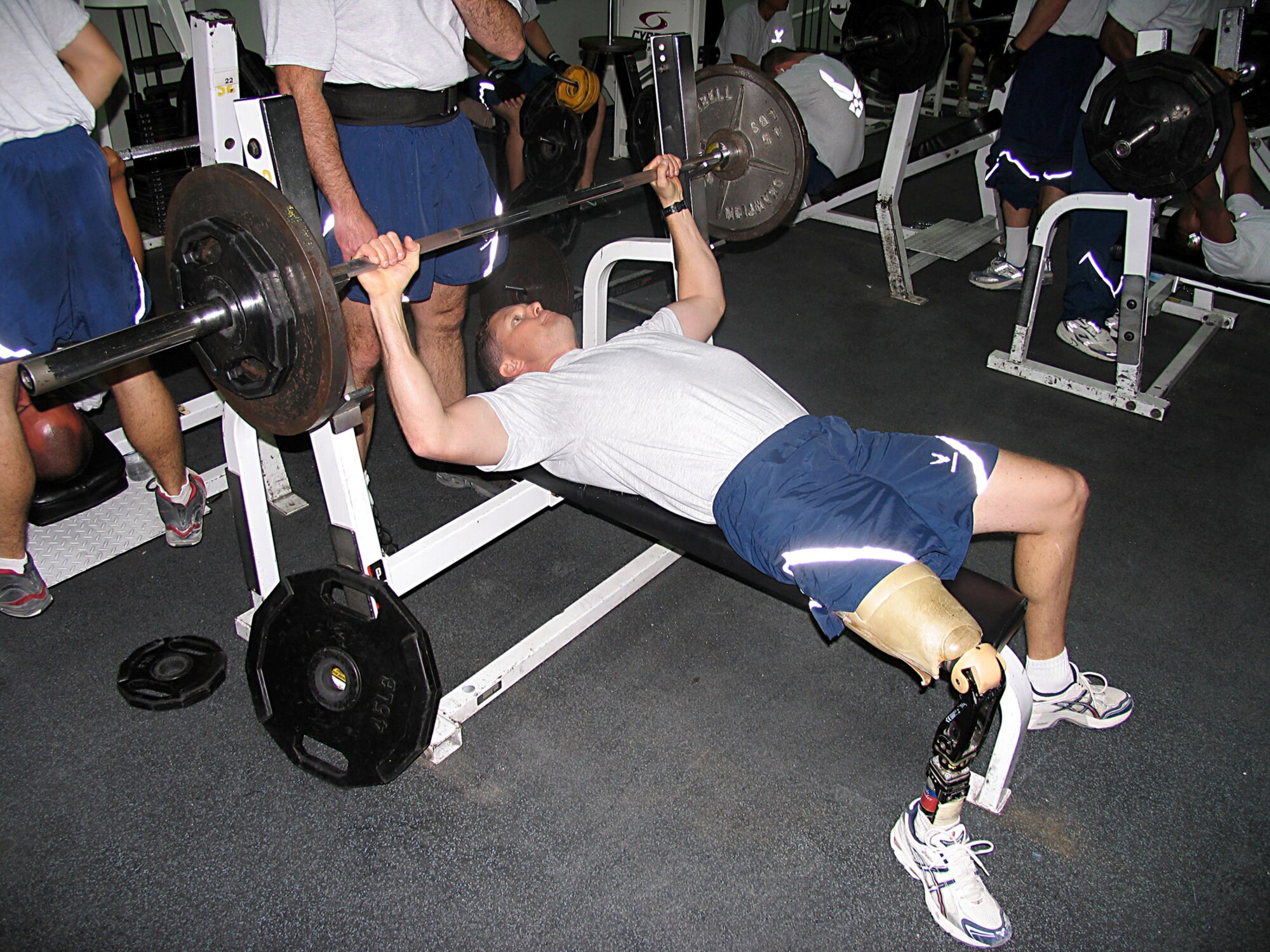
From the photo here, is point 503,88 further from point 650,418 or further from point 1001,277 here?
point 650,418

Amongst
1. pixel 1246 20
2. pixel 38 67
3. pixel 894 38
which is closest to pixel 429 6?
pixel 38 67

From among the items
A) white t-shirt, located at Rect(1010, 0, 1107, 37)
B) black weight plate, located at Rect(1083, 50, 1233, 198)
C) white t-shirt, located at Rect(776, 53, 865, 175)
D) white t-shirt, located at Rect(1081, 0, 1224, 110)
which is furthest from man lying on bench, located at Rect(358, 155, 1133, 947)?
white t-shirt, located at Rect(1010, 0, 1107, 37)

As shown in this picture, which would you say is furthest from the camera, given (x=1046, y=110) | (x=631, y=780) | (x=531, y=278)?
(x=1046, y=110)

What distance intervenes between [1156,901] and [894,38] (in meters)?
3.17

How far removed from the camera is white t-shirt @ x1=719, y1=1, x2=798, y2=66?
4.28m

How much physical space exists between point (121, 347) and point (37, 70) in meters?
0.93

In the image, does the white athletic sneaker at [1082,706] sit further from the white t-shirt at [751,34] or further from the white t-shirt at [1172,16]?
the white t-shirt at [751,34]

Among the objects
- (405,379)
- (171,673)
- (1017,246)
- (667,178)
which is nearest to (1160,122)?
(1017,246)

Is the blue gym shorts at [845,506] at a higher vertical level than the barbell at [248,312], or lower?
lower

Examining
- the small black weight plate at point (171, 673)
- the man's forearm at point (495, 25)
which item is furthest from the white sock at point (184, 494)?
the man's forearm at point (495, 25)

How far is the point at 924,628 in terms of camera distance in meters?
1.12

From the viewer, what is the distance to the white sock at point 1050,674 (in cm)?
154

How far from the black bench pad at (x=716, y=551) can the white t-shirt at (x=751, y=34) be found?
344cm

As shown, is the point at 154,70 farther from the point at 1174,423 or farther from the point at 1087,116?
the point at 1174,423
